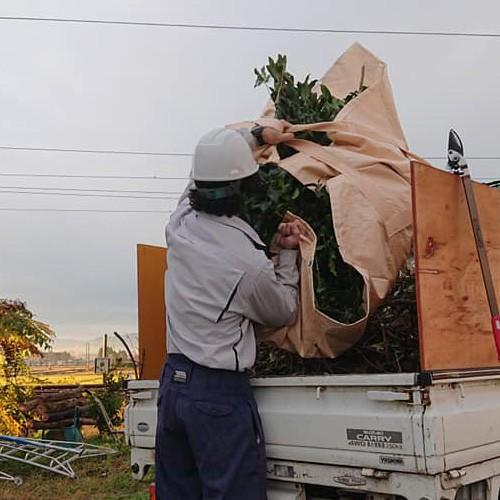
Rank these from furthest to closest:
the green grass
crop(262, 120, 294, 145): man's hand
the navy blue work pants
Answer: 1. the green grass
2. crop(262, 120, 294, 145): man's hand
3. the navy blue work pants

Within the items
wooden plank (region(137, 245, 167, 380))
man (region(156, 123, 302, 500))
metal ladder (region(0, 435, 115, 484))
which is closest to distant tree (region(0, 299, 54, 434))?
metal ladder (region(0, 435, 115, 484))

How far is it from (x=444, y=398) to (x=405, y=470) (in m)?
0.33

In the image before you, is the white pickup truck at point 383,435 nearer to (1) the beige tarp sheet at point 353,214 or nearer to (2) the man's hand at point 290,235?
(1) the beige tarp sheet at point 353,214

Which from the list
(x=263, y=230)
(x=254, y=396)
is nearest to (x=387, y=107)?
(x=263, y=230)

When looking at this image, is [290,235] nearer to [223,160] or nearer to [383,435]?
[223,160]

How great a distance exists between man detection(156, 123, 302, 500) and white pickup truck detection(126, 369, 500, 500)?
15cm

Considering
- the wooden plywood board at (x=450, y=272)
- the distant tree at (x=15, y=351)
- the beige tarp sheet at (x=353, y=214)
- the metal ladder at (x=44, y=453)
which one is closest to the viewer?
the wooden plywood board at (x=450, y=272)

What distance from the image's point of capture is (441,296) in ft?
10.1

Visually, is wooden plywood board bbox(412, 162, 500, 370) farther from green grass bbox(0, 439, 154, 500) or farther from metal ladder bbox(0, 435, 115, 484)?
metal ladder bbox(0, 435, 115, 484)

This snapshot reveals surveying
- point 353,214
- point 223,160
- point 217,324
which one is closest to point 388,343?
point 353,214

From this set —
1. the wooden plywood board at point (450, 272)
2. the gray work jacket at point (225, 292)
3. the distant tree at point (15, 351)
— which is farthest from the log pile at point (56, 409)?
the wooden plywood board at point (450, 272)

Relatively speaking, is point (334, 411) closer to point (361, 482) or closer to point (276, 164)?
point (361, 482)

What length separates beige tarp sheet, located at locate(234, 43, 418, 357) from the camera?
3.37 meters

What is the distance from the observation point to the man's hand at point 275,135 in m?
3.81
